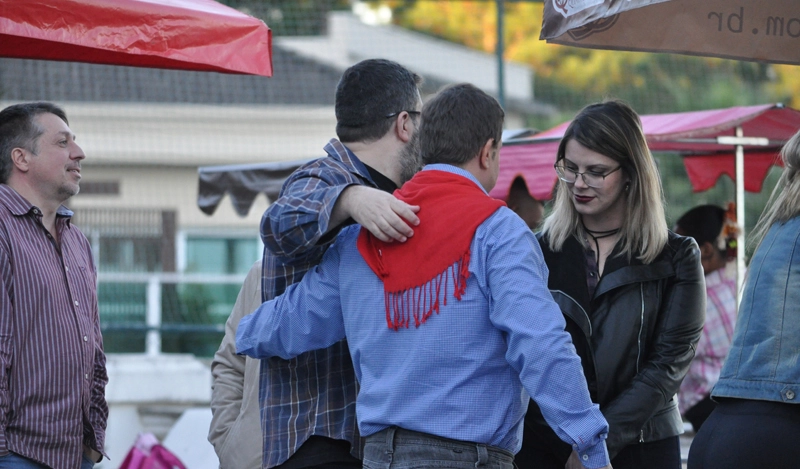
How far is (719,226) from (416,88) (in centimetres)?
339

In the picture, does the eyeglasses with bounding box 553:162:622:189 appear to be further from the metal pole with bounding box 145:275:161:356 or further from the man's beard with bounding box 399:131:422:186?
the metal pole with bounding box 145:275:161:356

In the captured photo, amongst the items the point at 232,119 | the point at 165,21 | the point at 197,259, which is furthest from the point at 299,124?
the point at 165,21

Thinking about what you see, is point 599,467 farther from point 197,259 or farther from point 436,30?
point 436,30

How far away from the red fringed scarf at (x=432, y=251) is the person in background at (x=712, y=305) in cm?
334

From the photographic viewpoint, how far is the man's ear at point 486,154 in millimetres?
2447

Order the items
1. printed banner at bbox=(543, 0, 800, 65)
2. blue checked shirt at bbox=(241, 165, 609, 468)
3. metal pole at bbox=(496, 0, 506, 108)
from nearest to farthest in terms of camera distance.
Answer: blue checked shirt at bbox=(241, 165, 609, 468)
printed banner at bbox=(543, 0, 800, 65)
metal pole at bbox=(496, 0, 506, 108)

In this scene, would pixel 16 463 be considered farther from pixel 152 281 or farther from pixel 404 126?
pixel 152 281

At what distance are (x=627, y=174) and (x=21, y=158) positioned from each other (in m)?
2.14

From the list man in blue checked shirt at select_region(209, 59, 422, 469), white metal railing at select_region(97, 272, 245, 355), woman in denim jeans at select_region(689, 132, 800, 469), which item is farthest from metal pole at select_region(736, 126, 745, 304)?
white metal railing at select_region(97, 272, 245, 355)

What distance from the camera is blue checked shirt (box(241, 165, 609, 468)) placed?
219cm

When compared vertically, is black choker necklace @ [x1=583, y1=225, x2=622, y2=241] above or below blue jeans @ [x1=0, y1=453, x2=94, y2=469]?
above

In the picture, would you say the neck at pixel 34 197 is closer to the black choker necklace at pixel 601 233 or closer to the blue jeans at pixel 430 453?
the blue jeans at pixel 430 453

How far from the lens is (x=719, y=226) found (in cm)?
562

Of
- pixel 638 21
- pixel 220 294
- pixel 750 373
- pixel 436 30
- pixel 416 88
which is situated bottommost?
pixel 220 294
